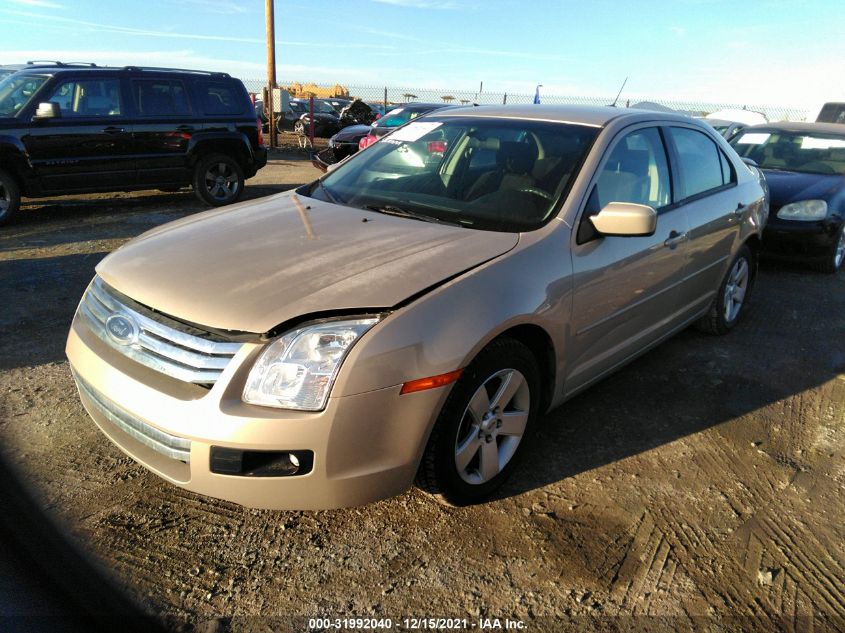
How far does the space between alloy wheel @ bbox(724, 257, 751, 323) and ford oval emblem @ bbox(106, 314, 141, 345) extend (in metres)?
3.92

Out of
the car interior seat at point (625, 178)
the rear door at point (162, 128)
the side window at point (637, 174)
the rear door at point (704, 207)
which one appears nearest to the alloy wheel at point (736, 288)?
the rear door at point (704, 207)

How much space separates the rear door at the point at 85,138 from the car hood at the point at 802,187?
7674 millimetres

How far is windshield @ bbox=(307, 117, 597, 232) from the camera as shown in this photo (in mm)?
2980

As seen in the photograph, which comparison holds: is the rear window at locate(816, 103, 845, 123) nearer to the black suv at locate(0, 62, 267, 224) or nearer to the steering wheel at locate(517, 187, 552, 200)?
the black suv at locate(0, 62, 267, 224)

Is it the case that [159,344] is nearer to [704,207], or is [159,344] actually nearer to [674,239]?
[674,239]

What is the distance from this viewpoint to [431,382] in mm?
2188

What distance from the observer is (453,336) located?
7.35ft

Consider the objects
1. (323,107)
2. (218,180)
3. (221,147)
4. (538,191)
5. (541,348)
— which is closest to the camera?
(541,348)

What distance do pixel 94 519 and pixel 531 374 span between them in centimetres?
186

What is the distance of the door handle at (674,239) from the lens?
345 centimetres

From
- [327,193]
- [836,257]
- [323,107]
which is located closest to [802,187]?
[836,257]

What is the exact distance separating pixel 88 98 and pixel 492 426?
7539 millimetres

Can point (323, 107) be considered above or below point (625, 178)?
below

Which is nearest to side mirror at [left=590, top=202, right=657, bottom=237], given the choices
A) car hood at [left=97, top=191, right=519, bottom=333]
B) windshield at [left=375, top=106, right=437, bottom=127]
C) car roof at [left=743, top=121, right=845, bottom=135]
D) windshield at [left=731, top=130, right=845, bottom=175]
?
car hood at [left=97, top=191, right=519, bottom=333]
